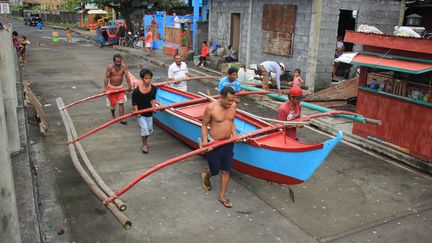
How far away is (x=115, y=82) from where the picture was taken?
31.9ft

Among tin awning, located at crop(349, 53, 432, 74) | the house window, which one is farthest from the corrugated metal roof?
tin awning, located at crop(349, 53, 432, 74)

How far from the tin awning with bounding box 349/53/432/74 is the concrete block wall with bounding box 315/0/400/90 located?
184 inches

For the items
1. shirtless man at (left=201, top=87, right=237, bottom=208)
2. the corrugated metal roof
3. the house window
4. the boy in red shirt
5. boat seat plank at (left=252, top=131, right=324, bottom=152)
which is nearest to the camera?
shirtless man at (left=201, top=87, right=237, bottom=208)

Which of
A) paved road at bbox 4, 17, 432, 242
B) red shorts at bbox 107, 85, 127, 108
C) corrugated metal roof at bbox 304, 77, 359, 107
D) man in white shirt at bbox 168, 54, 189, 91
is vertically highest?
man in white shirt at bbox 168, 54, 189, 91

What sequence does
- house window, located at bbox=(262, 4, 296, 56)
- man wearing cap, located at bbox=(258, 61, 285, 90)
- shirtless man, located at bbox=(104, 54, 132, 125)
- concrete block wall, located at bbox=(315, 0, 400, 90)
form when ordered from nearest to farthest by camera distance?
shirtless man, located at bbox=(104, 54, 132, 125)
man wearing cap, located at bbox=(258, 61, 285, 90)
concrete block wall, located at bbox=(315, 0, 400, 90)
house window, located at bbox=(262, 4, 296, 56)

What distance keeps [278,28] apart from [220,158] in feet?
34.2

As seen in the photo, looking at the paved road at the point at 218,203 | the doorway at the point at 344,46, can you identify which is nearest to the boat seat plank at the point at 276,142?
the paved road at the point at 218,203

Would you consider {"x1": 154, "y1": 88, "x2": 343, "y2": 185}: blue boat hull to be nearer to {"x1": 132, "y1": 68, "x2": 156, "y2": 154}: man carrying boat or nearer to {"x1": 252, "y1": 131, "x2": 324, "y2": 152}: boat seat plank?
{"x1": 252, "y1": 131, "x2": 324, "y2": 152}: boat seat plank

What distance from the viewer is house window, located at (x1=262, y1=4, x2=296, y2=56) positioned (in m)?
14.7

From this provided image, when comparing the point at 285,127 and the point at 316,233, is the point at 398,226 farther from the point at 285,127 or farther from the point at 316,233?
the point at 285,127

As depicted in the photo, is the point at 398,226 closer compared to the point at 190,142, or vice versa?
the point at 398,226

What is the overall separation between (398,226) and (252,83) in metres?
8.96

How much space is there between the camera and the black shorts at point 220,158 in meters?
6.03

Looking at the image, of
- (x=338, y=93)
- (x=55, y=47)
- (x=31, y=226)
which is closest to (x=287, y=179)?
(x=31, y=226)
